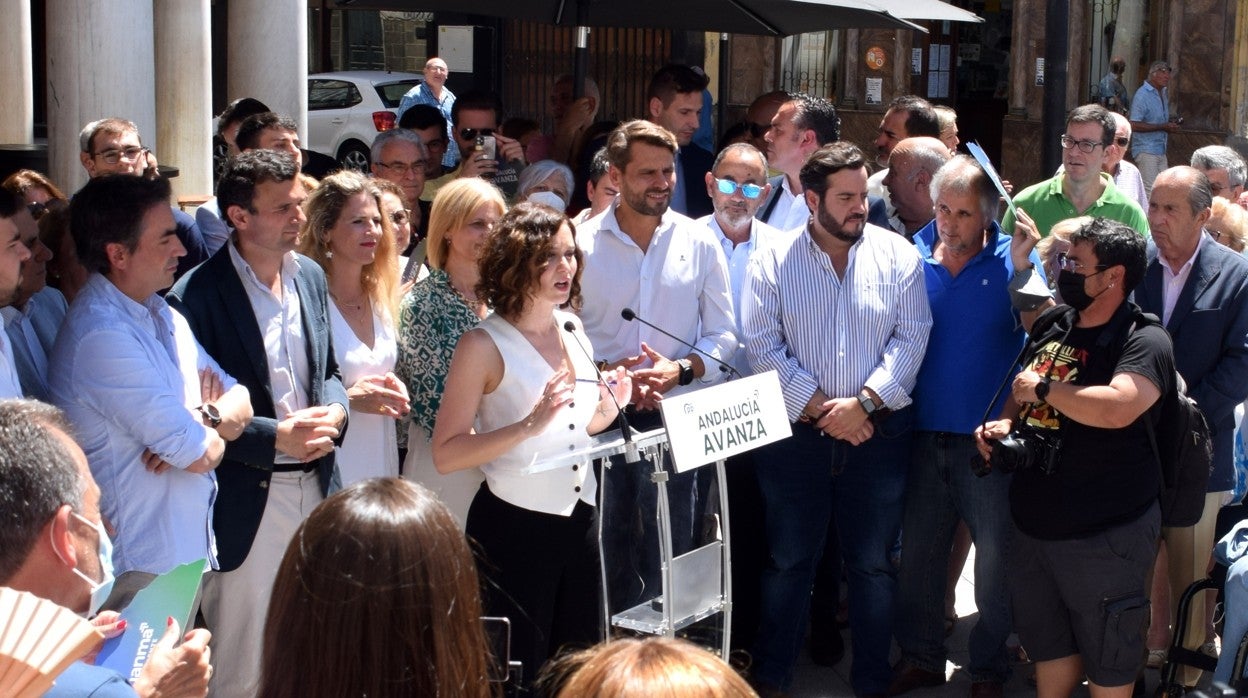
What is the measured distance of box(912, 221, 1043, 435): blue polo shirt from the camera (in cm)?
519

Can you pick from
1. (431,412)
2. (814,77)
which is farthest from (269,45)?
(814,77)

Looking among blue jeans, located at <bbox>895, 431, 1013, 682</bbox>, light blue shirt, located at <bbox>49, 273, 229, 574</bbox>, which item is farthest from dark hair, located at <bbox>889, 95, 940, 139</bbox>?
light blue shirt, located at <bbox>49, 273, 229, 574</bbox>

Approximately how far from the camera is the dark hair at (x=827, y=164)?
5.22 meters

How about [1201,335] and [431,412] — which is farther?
[1201,335]

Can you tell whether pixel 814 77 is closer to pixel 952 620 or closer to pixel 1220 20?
pixel 1220 20

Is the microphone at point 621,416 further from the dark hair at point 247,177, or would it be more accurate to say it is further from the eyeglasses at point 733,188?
the eyeglasses at point 733,188

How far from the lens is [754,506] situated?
18.3 ft

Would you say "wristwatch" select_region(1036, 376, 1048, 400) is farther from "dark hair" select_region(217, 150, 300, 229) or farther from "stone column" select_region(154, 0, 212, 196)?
"stone column" select_region(154, 0, 212, 196)

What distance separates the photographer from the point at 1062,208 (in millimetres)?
6238

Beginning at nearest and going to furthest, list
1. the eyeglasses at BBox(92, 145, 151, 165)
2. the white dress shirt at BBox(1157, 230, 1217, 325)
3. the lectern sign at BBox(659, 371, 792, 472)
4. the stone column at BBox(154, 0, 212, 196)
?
the lectern sign at BBox(659, 371, 792, 472) → the white dress shirt at BBox(1157, 230, 1217, 325) → the eyeglasses at BBox(92, 145, 151, 165) → the stone column at BBox(154, 0, 212, 196)

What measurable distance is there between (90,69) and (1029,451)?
537 centimetres

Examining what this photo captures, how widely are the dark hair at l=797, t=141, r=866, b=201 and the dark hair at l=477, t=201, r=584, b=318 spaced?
1257 millimetres

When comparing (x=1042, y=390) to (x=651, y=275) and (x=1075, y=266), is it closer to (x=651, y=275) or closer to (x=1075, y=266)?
(x=1075, y=266)

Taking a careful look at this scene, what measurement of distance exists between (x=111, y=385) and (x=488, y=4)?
4.89m
